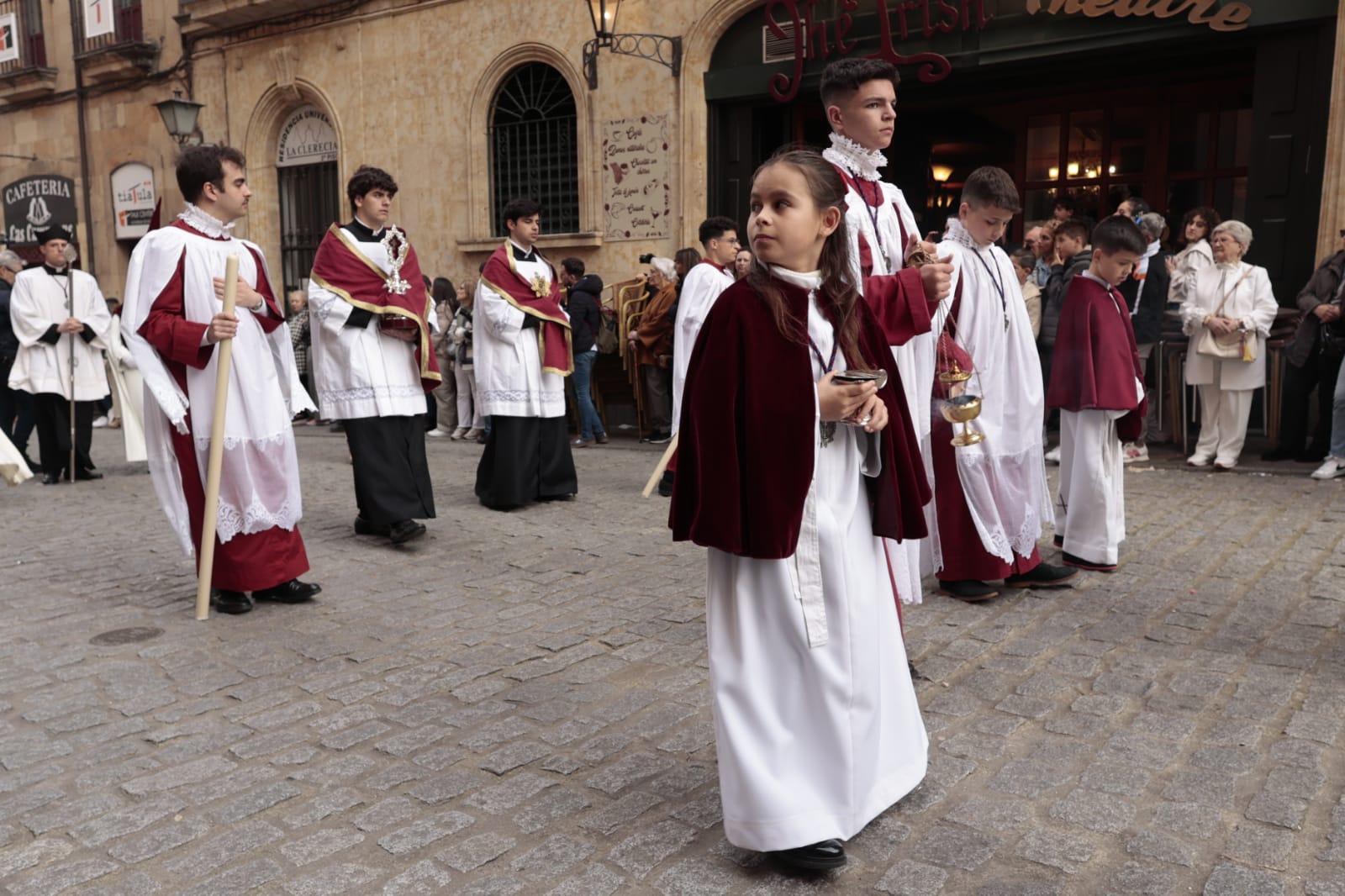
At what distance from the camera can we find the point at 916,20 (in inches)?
427

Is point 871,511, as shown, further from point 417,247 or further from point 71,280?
point 417,247

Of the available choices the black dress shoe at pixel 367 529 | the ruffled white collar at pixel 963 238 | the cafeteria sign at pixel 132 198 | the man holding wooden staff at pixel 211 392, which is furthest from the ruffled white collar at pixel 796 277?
the cafeteria sign at pixel 132 198

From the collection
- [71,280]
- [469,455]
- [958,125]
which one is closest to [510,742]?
[469,455]

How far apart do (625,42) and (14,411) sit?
7696 millimetres

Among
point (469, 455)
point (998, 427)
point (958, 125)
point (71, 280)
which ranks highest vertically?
point (958, 125)

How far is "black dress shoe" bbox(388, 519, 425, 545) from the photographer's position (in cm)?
629

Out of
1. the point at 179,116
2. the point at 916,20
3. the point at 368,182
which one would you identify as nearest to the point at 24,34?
the point at 179,116

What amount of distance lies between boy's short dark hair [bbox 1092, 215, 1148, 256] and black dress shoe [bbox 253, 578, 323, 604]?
415cm

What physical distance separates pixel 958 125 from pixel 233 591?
10242 mm

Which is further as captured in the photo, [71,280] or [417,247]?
[417,247]

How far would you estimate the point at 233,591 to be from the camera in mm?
4957

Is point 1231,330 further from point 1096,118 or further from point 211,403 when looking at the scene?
point 211,403

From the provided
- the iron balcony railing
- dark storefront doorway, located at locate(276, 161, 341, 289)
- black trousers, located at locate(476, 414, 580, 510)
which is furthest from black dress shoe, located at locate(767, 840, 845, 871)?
the iron balcony railing

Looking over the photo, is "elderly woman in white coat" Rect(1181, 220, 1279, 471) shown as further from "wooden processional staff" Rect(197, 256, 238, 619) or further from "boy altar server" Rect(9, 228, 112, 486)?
"boy altar server" Rect(9, 228, 112, 486)
